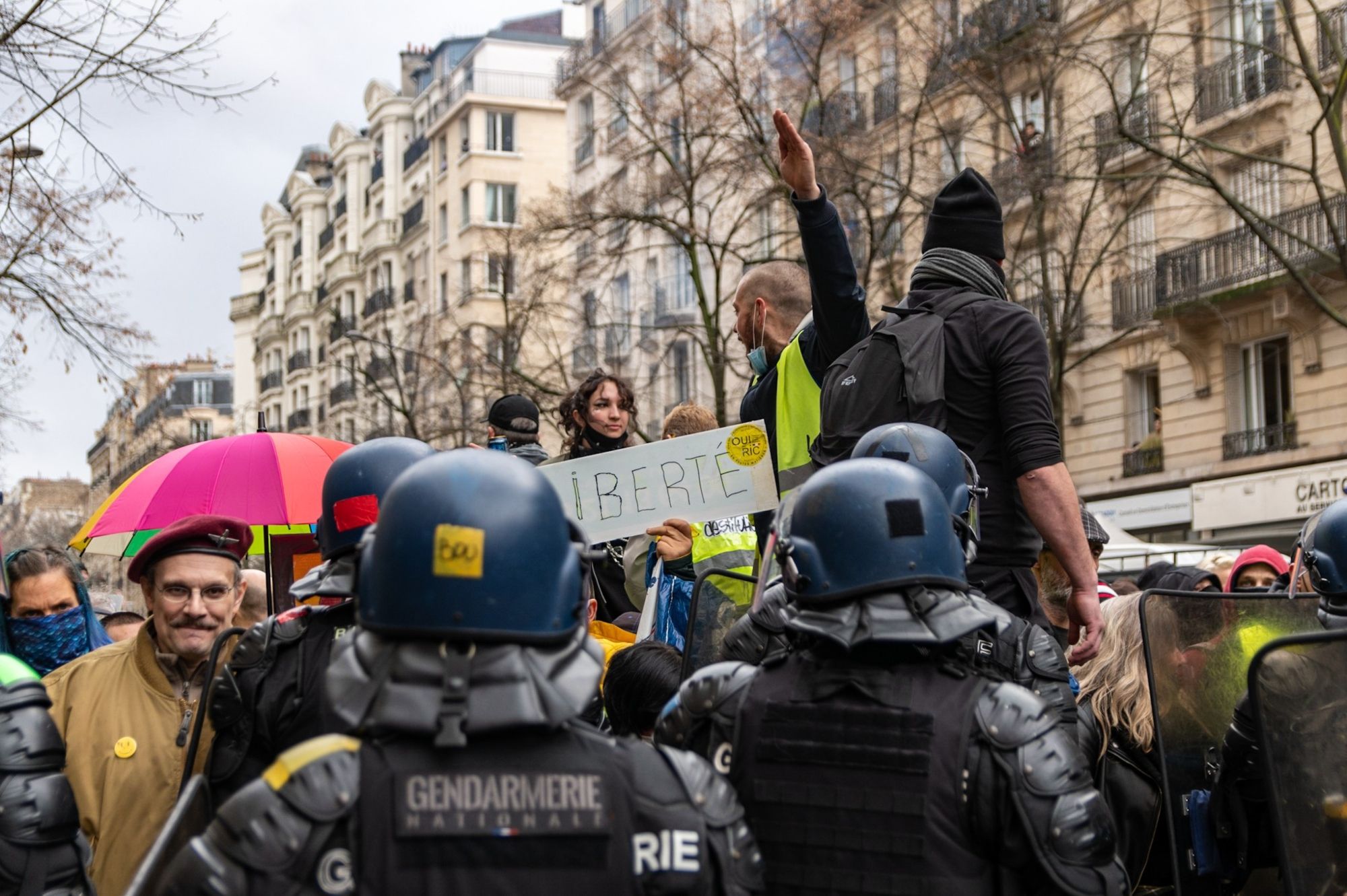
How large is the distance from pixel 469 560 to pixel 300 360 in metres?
70.2

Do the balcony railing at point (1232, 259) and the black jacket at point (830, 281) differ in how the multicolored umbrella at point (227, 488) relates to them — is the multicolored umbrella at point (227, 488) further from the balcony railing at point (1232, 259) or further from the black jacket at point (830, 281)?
the balcony railing at point (1232, 259)

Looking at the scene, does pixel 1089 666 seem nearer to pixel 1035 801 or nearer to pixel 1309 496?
pixel 1035 801

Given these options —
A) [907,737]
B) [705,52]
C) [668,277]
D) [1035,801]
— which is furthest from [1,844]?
[668,277]

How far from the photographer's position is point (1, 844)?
3037 mm

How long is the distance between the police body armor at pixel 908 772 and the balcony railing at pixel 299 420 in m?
66.4

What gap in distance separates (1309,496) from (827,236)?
18.9m

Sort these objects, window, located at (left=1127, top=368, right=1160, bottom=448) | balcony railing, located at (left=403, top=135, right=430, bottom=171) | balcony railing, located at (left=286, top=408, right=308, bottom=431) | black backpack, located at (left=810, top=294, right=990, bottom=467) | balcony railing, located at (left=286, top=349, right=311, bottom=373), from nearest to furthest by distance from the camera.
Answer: black backpack, located at (left=810, top=294, right=990, bottom=467)
window, located at (left=1127, top=368, right=1160, bottom=448)
balcony railing, located at (left=403, top=135, right=430, bottom=171)
balcony railing, located at (left=286, top=408, right=308, bottom=431)
balcony railing, located at (left=286, top=349, right=311, bottom=373)

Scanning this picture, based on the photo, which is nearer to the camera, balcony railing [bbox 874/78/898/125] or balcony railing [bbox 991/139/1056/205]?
balcony railing [bbox 991/139/1056/205]

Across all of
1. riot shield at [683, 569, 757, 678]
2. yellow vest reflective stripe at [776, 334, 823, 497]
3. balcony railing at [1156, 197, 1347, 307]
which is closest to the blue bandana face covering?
riot shield at [683, 569, 757, 678]

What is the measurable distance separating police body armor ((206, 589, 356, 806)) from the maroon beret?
1042 millimetres

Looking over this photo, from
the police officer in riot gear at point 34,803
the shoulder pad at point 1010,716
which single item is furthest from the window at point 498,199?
the shoulder pad at point 1010,716

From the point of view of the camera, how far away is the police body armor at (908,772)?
2781 mm

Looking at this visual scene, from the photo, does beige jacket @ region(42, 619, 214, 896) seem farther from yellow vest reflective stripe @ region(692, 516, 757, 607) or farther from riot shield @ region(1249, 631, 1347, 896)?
riot shield @ region(1249, 631, 1347, 896)

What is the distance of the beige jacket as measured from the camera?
13.1 feet
